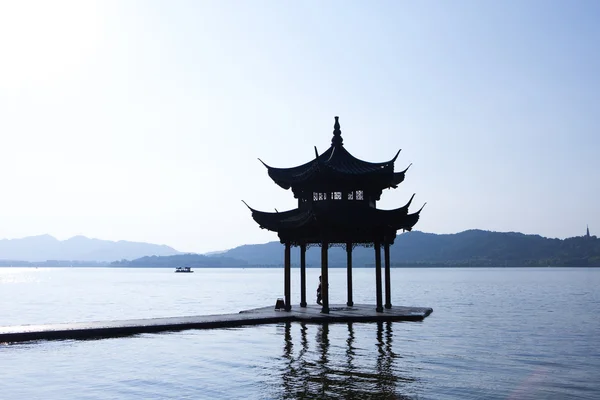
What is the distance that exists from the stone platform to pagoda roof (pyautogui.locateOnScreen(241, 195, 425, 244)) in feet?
16.3

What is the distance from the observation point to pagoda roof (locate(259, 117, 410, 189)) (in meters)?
37.5

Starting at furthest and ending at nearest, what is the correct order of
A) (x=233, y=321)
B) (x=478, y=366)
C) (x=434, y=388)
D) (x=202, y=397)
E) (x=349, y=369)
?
1. (x=233, y=321)
2. (x=478, y=366)
3. (x=349, y=369)
4. (x=434, y=388)
5. (x=202, y=397)

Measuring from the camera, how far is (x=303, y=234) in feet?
126

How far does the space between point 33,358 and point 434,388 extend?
14919 millimetres

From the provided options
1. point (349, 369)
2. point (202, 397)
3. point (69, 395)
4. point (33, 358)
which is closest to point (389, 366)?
point (349, 369)

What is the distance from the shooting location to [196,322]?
110 feet

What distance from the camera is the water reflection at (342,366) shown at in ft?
62.2

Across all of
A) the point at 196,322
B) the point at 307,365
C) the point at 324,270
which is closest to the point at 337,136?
the point at 324,270

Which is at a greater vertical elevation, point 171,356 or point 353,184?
point 353,184

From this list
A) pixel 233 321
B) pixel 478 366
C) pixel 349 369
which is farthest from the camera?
pixel 233 321

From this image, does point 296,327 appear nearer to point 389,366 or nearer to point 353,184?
point 353,184

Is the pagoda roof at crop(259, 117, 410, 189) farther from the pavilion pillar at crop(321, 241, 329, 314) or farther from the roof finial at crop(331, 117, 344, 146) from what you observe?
the pavilion pillar at crop(321, 241, 329, 314)

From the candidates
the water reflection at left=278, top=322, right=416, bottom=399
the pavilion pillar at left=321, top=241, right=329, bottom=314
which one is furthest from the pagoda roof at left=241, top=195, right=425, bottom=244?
the water reflection at left=278, top=322, right=416, bottom=399

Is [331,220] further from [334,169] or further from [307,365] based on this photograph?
[307,365]
